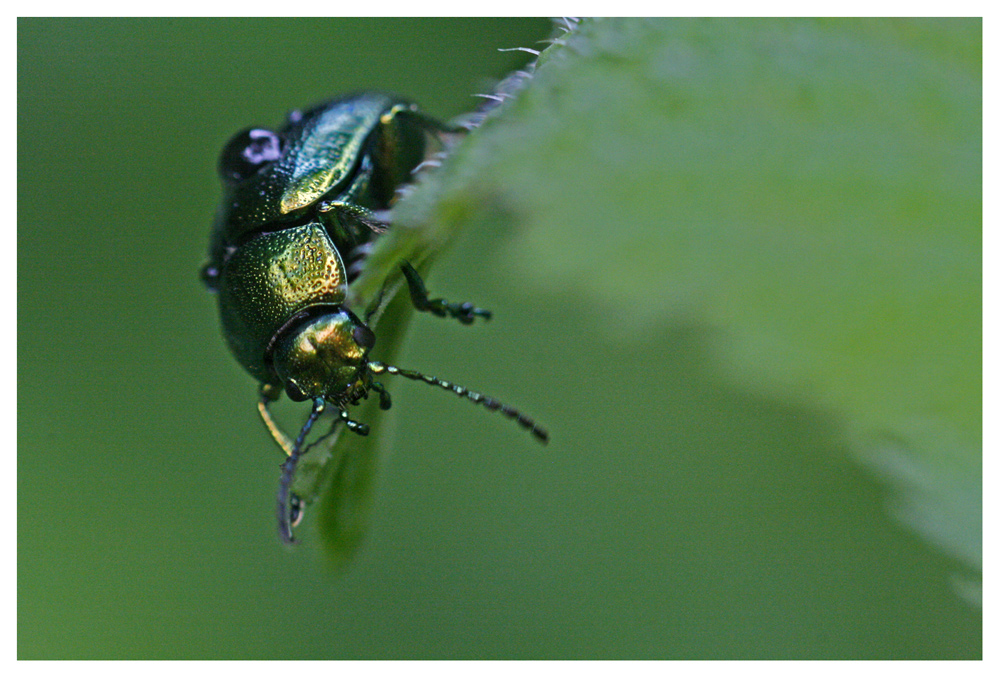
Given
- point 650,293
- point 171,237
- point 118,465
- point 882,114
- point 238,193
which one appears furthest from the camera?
point 171,237

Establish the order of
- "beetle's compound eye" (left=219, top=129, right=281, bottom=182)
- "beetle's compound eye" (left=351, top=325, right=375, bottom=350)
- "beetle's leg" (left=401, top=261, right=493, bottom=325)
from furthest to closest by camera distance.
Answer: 1. "beetle's compound eye" (left=219, top=129, right=281, bottom=182)
2. "beetle's compound eye" (left=351, top=325, right=375, bottom=350)
3. "beetle's leg" (left=401, top=261, right=493, bottom=325)

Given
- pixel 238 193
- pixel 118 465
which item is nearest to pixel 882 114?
pixel 238 193

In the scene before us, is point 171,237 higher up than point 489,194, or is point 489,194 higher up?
point 489,194

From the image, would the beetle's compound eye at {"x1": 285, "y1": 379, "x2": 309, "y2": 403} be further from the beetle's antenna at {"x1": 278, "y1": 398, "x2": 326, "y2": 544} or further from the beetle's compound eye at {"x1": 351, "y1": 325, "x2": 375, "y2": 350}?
the beetle's compound eye at {"x1": 351, "y1": 325, "x2": 375, "y2": 350}

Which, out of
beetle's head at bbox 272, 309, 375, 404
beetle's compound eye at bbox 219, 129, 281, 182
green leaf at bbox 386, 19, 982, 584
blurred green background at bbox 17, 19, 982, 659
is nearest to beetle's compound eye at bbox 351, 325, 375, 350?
beetle's head at bbox 272, 309, 375, 404

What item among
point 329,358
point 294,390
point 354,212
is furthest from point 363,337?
point 354,212

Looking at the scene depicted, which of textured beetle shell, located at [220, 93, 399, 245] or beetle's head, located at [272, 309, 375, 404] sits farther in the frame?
textured beetle shell, located at [220, 93, 399, 245]

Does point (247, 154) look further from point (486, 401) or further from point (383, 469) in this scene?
point (383, 469)

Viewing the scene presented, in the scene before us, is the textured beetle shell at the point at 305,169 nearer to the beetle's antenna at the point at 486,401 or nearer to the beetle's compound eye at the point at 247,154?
the beetle's compound eye at the point at 247,154

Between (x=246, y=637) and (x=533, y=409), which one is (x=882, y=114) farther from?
(x=246, y=637)

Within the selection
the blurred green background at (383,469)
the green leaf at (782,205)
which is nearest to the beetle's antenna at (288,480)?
the blurred green background at (383,469)
